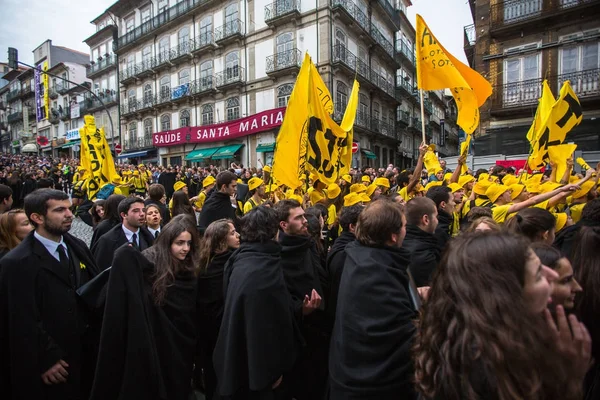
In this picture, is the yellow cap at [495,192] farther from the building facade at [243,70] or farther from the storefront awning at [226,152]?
the storefront awning at [226,152]

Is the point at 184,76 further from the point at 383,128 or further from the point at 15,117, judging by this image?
the point at 15,117

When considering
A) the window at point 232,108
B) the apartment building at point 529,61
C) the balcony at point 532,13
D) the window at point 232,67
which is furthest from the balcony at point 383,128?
the balcony at point 532,13

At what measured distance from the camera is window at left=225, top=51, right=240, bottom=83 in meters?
24.3

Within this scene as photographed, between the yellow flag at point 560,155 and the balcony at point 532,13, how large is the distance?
45.9ft

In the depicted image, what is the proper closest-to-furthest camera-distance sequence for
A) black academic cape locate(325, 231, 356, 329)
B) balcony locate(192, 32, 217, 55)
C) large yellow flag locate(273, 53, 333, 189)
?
black academic cape locate(325, 231, 356, 329) < large yellow flag locate(273, 53, 333, 189) < balcony locate(192, 32, 217, 55)

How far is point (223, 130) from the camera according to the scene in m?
23.4

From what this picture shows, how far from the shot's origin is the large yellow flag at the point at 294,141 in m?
4.85

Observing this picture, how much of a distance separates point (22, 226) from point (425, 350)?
137 inches

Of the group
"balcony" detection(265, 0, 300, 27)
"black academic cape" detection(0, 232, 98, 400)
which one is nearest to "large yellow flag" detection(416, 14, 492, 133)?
"black academic cape" detection(0, 232, 98, 400)

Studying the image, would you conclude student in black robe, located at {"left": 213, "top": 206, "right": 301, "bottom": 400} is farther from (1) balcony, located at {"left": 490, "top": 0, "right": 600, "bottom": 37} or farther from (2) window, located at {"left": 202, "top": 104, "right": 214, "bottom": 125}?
(2) window, located at {"left": 202, "top": 104, "right": 214, "bottom": 125}

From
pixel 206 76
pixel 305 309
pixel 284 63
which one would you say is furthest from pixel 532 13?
pixel 206 76

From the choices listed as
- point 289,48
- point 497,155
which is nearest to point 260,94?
point 289,48

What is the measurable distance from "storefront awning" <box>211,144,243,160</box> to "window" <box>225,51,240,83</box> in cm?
475

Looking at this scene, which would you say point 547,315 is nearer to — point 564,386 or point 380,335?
point 564,386
